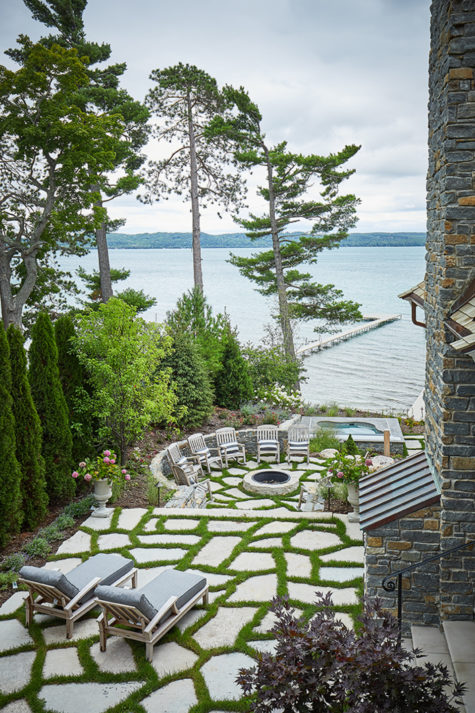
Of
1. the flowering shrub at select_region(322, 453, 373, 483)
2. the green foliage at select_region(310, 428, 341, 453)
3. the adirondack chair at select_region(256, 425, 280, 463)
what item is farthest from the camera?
the green foliage at select_region(310, 428, 341, 453)

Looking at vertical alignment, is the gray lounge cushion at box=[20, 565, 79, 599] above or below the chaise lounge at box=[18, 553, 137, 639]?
above

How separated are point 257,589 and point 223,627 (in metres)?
0.78

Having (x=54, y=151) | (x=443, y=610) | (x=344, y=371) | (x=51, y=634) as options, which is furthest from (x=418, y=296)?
(x=344, y=371)

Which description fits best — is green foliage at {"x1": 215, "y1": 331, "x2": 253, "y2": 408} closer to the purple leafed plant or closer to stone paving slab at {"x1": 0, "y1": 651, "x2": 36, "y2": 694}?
stone paving slab at {"x1": 0, "y1": 651, "x2": 36, "y2": 694}

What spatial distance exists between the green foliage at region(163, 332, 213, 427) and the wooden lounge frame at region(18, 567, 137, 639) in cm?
694

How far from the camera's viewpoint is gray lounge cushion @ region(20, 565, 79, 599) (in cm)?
516

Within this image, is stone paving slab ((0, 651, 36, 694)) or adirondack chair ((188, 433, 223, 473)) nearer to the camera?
stone paving slab ((0, 651, 36, 694))

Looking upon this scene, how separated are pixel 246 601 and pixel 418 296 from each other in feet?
13.0

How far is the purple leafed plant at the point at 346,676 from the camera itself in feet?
9.32

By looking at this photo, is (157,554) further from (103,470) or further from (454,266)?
(454,266)

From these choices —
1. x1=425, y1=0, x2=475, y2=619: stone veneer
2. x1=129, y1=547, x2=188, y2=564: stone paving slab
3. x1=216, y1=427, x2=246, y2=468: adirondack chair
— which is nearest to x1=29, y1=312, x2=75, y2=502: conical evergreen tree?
→ x1=129, y1=547, x2=188, y2=564: stone paving slab

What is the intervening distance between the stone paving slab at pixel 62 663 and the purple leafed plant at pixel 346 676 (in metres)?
2.38

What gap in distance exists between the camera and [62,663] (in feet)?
15.7

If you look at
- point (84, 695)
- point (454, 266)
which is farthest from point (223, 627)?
point (454, 266)
